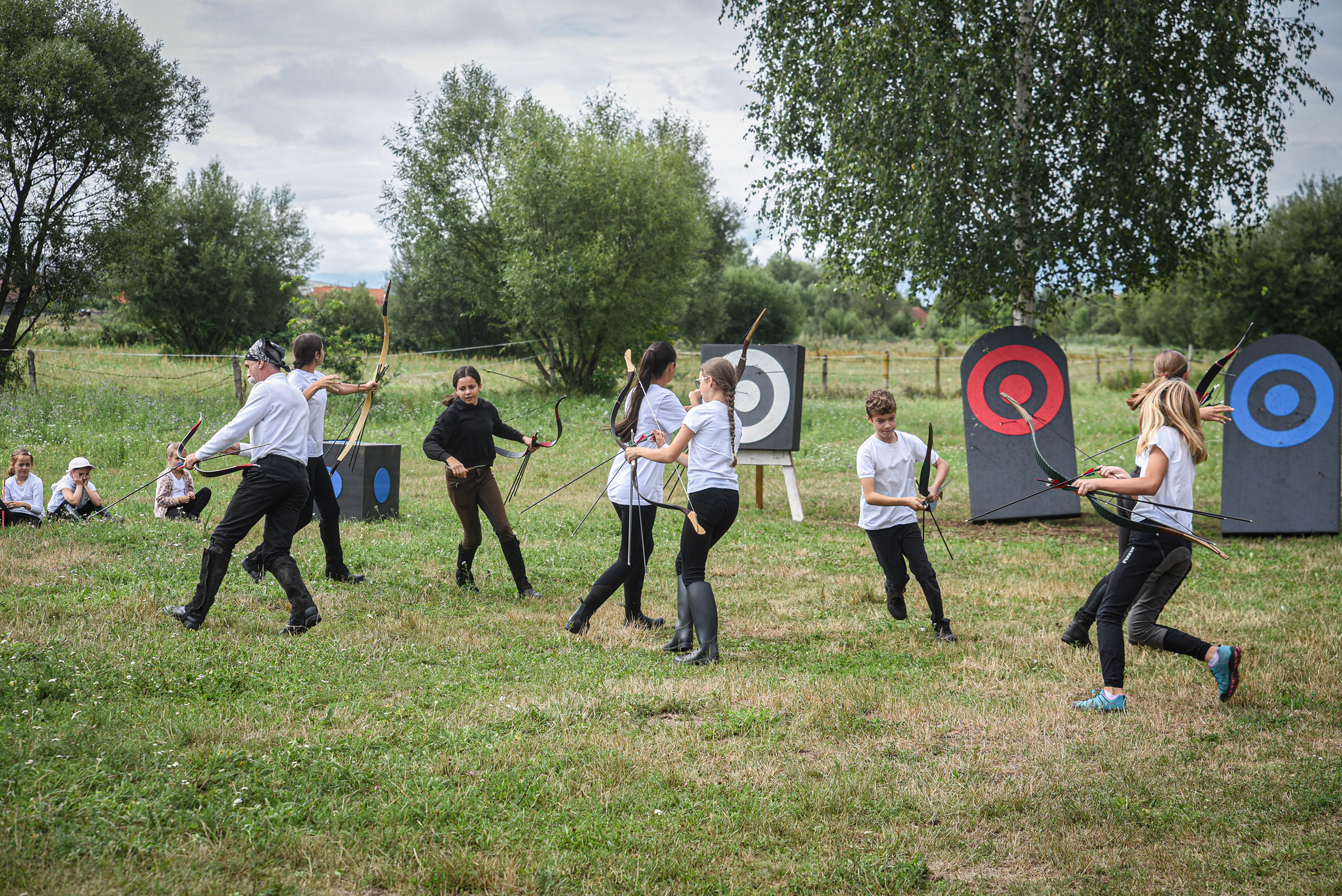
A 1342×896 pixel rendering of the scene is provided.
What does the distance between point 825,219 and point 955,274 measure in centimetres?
206

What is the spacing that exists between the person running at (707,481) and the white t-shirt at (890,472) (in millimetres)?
934

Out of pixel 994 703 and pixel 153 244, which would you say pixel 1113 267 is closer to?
pixel 994 703

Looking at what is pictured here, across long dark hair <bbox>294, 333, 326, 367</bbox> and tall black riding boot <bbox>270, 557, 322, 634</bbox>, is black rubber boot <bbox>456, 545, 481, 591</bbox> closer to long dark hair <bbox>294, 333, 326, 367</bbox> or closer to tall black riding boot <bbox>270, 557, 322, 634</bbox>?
tall black riding boot <bbox>270, 557, 322, 634</bbox>

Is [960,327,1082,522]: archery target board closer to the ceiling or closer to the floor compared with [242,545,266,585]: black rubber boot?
closer to the ceiling

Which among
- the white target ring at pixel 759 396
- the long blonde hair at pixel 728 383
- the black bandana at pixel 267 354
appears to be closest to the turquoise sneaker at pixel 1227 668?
the long blonde hair at pixel 728 383

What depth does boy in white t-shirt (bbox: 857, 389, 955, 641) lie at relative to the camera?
564cm

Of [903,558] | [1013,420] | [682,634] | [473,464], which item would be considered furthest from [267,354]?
[1013,420]

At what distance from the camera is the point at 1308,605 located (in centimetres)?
674

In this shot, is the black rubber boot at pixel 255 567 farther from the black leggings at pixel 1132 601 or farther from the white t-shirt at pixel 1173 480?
the white t-shirt at pixel 1173 480

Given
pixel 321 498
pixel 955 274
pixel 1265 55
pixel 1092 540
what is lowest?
pixel 1092 540

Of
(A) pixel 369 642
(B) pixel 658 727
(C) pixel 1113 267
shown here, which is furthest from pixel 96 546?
(C) pixel 1113 267

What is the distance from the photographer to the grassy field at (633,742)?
299 cm

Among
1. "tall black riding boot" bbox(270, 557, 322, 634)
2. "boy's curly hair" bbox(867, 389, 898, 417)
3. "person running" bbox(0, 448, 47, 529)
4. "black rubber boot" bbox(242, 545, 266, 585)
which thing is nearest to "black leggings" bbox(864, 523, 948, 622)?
"boy's curly hair" bbox(867, 389, 898, 417)

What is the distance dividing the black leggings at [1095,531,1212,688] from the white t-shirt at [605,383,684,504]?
2.48 metres
